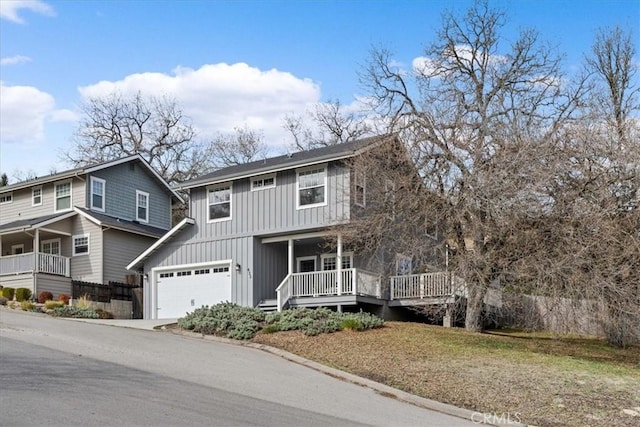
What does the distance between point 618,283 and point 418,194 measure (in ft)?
17.8

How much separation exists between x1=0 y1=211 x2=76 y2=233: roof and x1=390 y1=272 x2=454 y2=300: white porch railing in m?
14.5

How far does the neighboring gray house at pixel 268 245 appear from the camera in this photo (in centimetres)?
2353

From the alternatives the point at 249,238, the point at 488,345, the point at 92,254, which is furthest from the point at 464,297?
the point at 92,254

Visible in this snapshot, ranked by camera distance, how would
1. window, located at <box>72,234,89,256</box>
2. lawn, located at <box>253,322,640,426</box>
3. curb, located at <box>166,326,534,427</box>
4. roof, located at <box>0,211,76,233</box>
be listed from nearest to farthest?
1. curb, located at <box>166,326,534,427</box>
2. lawn, located at <box>253,322,640,426</box>
3. roof, located at <box>0,211,76,233</box>
4. window, located at <box>72,234,89,256</box>

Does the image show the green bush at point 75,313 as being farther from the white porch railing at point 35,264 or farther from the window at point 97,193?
the window at point 97,193

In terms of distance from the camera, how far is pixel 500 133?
19.1 meters

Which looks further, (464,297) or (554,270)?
(464,297)

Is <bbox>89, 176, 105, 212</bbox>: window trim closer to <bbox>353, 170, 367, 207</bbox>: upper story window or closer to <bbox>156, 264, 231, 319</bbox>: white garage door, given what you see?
<bbox>156, 264, 231, 319</bbox>: white garage door

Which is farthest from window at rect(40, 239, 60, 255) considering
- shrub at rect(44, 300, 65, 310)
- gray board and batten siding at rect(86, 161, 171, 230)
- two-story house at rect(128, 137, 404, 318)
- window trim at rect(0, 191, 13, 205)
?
shrub at rect(44, 300, 65, 310)

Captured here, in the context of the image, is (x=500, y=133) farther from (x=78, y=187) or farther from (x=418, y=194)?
(x=78, y=187)

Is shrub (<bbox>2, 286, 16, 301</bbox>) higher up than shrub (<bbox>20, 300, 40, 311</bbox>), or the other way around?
shrub (<bbox>2, 286, 16, 301</bbox>)

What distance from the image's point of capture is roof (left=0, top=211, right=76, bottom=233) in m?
29.2

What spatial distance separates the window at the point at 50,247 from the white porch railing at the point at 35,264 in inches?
57.7

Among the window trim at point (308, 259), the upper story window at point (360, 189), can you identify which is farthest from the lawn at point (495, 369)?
the window trim at point (308, 259)
